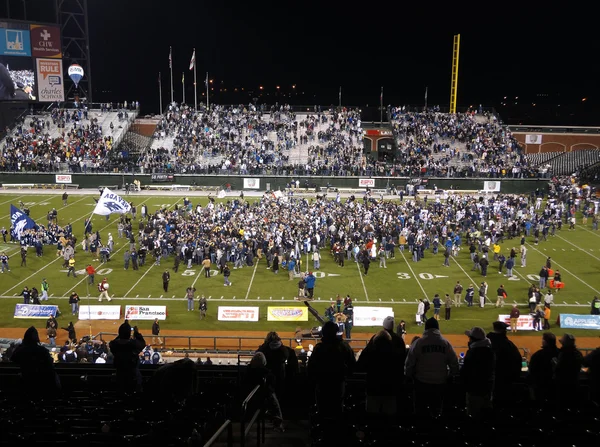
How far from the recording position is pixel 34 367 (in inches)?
278

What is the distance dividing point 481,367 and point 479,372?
64 mm

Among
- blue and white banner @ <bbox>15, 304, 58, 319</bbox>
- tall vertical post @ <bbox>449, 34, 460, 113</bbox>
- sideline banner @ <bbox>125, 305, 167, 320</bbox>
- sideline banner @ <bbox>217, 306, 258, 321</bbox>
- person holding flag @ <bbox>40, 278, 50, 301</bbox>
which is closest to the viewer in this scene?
sideline banner @ <bbox>125, 305, 167, 320</bbox>

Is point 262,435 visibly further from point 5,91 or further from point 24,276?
point 5,91

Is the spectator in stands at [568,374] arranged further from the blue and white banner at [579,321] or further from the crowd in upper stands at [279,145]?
the crowd in upper stands at [279,145]

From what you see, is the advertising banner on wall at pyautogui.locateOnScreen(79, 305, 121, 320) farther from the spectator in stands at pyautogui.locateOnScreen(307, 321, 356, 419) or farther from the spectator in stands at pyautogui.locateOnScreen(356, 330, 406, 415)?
the spectator in stands at pyautogui.locateOnScreen(356, 330, 406, 415)

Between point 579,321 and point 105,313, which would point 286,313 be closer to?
point 105,313

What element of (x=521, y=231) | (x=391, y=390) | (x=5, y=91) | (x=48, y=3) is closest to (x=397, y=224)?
(x=521, y=231)

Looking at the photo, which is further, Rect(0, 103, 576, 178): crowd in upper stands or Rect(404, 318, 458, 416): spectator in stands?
Rect(0, 103, 576, 178): crowd in upper stands

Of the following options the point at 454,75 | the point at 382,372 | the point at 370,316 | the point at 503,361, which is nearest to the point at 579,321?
the point at 370,316

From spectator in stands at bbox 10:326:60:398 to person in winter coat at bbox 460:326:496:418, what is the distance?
16.8 ft

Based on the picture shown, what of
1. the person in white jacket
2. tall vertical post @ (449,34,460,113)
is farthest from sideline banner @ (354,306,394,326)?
tall vertical post @ (449,34,460,113)

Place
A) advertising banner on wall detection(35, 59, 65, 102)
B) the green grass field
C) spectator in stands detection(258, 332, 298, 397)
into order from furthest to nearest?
advertising banner on wall detection(35, 59, 65, 102) → the green grass field → spectator in stands detection(258, 332, 298, 397)

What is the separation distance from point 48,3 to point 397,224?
75.8m

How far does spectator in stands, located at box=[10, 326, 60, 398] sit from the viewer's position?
23.1 ft
